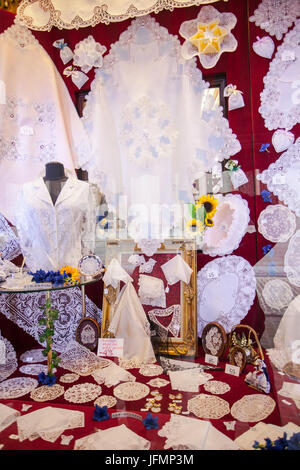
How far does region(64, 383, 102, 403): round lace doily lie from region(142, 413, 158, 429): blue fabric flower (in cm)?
42

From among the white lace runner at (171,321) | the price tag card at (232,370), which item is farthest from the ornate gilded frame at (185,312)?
the price tag card at (232,370)

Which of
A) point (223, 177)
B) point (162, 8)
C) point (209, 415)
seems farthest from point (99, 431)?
point (162, 8)

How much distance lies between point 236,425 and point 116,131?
1.84 metres

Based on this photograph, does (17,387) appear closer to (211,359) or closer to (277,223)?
(211,359)

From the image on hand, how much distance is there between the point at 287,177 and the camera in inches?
79.7

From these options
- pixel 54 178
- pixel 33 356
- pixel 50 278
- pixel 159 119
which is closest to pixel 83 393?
pixel 50 278

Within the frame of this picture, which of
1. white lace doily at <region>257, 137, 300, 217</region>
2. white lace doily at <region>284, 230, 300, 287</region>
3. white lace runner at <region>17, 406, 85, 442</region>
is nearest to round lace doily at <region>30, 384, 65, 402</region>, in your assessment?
white lace runner at <region>17, 406, 85, 442</region>

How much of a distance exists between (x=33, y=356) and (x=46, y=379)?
1.76 ft

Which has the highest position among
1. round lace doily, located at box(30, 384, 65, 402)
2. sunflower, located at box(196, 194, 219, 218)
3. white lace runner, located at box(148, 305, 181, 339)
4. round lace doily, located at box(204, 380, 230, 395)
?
sunflower, located at box(196, 194, 219, 218)

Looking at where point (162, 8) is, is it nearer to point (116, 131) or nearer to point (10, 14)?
point (116, 131)

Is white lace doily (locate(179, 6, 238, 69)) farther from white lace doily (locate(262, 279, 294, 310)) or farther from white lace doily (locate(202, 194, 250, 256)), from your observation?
white lace doily (locate(262, 279, 294, 310))

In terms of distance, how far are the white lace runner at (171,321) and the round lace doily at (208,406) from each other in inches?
19.3

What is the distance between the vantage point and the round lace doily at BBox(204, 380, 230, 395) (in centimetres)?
186

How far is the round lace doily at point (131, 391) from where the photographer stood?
6.03 feet
